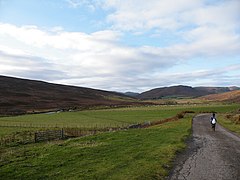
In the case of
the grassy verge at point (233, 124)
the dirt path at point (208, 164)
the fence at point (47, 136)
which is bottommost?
the fence at point (47, 136)

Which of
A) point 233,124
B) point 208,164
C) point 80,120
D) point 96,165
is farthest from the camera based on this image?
point 80,120

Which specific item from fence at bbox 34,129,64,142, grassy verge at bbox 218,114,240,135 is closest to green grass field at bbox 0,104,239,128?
fence at bbox 34,129,64,142

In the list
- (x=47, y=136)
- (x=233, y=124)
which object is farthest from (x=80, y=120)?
(x=233, y=124)

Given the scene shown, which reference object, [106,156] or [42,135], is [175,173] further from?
[42,135]

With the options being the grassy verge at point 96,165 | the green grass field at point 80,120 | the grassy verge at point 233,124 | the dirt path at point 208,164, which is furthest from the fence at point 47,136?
the grassy verge at point 233,124

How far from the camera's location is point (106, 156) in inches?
660

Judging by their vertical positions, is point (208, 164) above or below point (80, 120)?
above

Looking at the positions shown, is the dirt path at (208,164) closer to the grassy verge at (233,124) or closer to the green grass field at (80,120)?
the grassy verge at (233,124)

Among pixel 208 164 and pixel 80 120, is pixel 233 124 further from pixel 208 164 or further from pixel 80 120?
pixel 80 120

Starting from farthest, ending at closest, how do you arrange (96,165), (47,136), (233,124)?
(233,124) → (47,136) → (96,165)

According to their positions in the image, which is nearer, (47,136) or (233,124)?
(47,136)

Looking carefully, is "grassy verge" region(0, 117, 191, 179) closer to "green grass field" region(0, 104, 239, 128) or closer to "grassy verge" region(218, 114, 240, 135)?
"grassy verge" region(218, 114, 240, 135)

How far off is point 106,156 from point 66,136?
67.9 ft

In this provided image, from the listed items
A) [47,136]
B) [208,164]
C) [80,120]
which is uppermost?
[208,164]
